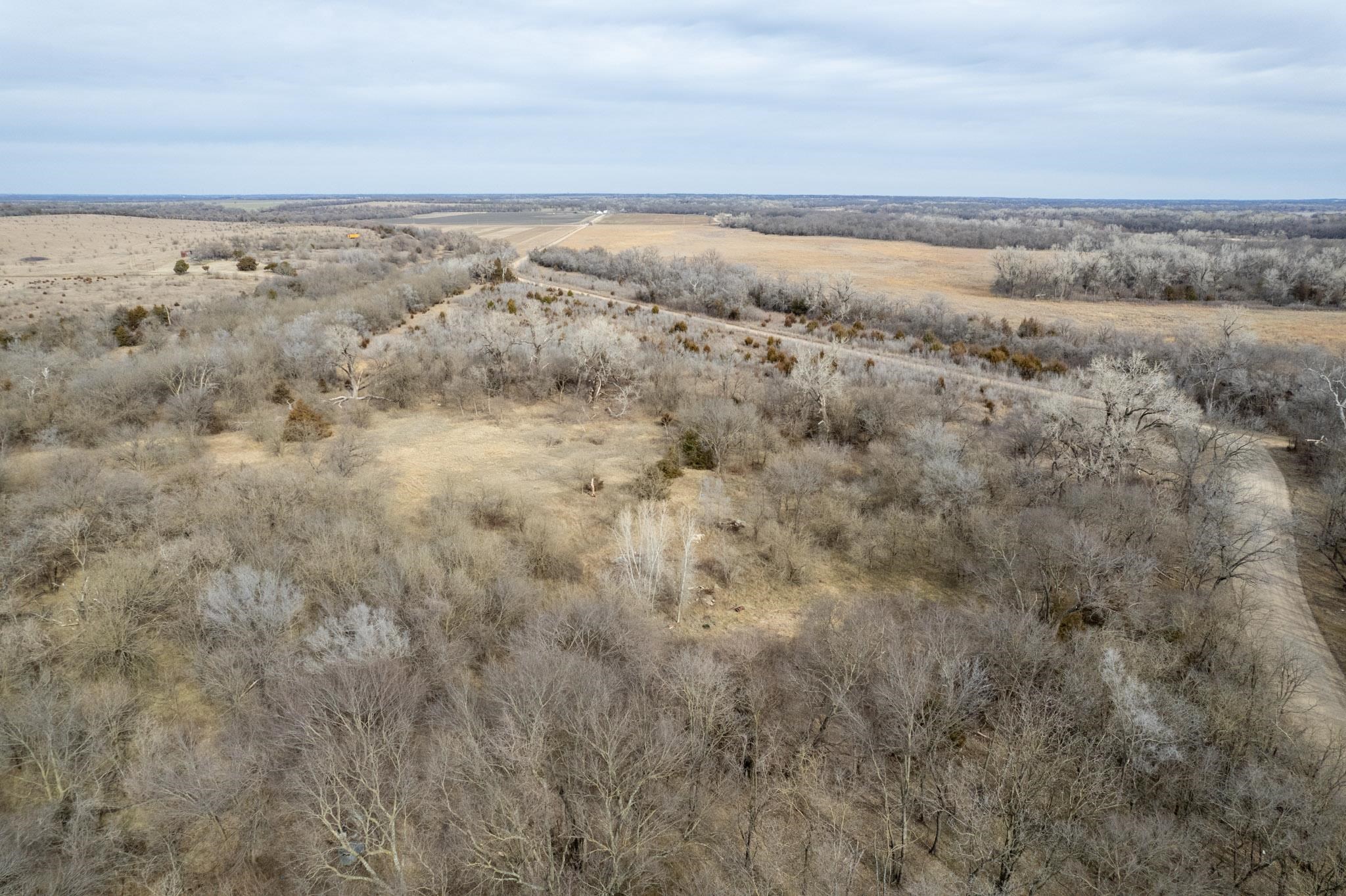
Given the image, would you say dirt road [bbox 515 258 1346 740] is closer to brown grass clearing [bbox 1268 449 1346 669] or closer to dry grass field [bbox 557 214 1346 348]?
brown grass clearing [bbox 1268 449 1346 669]

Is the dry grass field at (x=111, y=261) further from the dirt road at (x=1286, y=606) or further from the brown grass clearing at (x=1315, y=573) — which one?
the brown grass clearing at (x=1315, y=573)

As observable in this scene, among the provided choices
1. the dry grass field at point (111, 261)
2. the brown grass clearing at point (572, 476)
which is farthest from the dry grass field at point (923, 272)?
the dry grass field at point (111, 261)

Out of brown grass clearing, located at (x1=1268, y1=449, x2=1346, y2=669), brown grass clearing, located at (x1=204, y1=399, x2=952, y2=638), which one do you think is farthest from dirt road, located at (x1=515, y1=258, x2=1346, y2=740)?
brown grass clearing, located at (x1=204, y1=399, x2=952, y2=638)

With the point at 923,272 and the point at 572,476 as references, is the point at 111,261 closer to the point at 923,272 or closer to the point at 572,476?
the point at 572,476

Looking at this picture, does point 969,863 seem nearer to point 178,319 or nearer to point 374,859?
point 374,859

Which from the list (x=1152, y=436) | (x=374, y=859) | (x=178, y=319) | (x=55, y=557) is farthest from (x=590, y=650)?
(x=178, y=319)

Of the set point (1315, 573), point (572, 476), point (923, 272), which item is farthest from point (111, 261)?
point (1315, 573)
